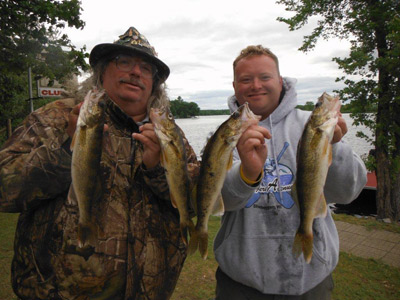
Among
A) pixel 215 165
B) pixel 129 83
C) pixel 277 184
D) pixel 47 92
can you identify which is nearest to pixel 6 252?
pixel 129 83

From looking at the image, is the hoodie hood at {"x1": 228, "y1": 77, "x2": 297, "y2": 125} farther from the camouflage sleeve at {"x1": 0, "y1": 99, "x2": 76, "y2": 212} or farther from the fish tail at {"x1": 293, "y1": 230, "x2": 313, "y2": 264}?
the camouflage sleeve at {"x1": 0, "y1": 99, "x2": 76, "y2": 212}

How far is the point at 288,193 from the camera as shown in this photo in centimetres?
287

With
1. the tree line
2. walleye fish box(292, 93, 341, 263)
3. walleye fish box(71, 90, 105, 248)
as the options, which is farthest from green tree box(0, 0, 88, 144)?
walleye fish box(292, 93, 341, 263)

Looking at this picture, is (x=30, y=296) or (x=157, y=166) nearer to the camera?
(x=30, y=296)

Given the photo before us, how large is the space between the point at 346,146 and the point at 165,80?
210 centimetres

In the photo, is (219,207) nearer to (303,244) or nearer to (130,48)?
(303,244)

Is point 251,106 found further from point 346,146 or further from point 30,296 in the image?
point 30,296

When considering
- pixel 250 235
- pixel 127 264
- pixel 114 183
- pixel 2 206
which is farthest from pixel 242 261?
pixel 2 206

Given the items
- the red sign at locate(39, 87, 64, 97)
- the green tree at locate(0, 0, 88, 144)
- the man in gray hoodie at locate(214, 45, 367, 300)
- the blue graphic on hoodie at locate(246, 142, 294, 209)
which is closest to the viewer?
the man in gray hoodie at locate(214, 45, 367, 300)

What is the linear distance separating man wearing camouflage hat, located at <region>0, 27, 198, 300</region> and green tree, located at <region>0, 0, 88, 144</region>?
186 inches

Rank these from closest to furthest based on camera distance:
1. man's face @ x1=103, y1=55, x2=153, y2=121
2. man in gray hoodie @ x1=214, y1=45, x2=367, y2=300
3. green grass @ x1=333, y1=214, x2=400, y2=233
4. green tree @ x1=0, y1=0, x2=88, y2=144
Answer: man in gray hoodie @ x1=214, y1=45, x2=367, y2=300, man's face @ x1=103, y1=55, x2=153, y2=121, green tree @ x1=0, y1=0, x2=88, y2=144, green grass @ x1=333, y1=214, x2=400, y2=233

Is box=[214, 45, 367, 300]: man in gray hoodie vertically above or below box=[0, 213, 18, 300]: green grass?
above

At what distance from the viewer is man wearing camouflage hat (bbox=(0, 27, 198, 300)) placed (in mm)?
2576

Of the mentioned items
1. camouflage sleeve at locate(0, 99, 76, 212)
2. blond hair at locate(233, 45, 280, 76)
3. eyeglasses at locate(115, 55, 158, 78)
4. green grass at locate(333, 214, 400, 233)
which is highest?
blond hair at locate(233, 45, 280, 76)
